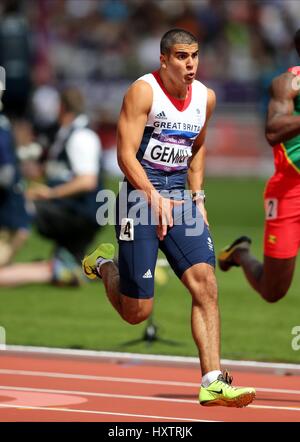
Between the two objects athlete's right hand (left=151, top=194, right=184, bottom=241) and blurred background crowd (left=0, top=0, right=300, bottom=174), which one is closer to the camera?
athlete's right hand (left=151, top=194, right=184, bottom=241)

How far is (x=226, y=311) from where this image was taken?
14.2m

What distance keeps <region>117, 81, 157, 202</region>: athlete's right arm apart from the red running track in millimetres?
1497

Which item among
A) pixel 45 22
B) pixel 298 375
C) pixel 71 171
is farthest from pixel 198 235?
pixel 45 22

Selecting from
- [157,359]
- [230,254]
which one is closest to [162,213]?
[157,359]

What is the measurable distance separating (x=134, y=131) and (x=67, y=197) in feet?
22.0

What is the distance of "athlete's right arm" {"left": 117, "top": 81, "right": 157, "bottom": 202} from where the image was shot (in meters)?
9.31

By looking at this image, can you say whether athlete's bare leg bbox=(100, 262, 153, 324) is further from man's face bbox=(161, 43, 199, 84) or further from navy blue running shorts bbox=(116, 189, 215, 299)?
man's face bbox=(161, 43, 199, 84)

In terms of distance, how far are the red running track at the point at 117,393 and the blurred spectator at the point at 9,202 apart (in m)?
4.73

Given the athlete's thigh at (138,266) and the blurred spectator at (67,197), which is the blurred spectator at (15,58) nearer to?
the blurred spectator at (67,197)

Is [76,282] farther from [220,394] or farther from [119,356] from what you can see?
[220,394]

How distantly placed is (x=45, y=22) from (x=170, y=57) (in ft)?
87.0

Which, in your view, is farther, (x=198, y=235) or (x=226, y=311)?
(x=226, y=311)

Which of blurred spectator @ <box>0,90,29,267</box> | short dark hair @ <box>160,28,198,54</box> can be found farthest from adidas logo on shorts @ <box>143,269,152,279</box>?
blurred spectator @ <box>0,90,29,267</box>

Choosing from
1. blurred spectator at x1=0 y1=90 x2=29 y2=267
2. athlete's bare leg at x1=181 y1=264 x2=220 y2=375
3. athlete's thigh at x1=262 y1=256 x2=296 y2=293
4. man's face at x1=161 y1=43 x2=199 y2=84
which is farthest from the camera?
blurred spectator at x1=0 y1=90 x2=29 y2=267
